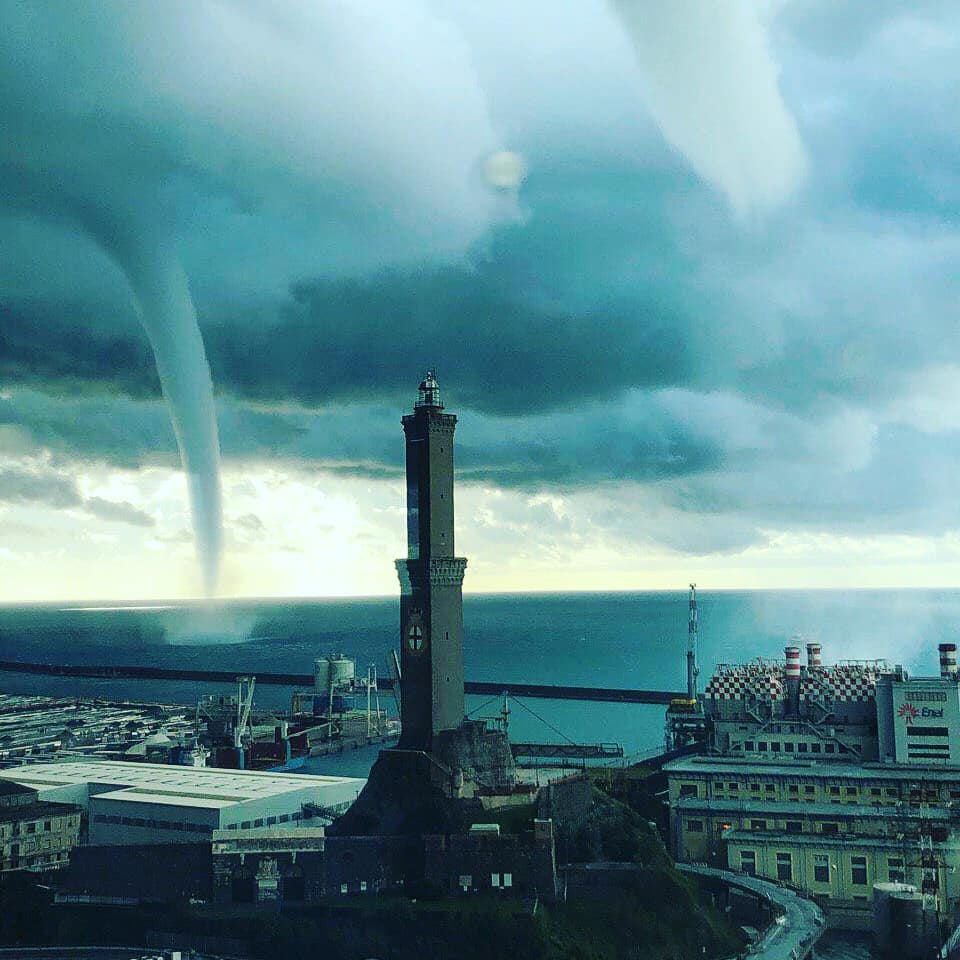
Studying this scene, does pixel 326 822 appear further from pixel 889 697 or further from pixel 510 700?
pixel 510 700

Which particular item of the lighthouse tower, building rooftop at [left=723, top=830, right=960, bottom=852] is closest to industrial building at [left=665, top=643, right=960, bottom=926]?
building rooftop at [left=723, top=830, right=960, bottom=852]

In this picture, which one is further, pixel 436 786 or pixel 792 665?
pixel 792 665

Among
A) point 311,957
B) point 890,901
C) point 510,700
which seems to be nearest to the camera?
point 311,957

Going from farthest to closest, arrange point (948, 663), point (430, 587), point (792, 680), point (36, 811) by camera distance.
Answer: point (792, 680) → point (948, 663) → point (36, 811) → point (430, 587)

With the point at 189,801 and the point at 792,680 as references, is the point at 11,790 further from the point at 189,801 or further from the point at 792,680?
the point at 792,680

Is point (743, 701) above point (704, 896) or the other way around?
above

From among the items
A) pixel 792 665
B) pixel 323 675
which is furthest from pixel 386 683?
pixel 792 665

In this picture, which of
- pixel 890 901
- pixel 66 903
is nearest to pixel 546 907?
pixel 890 901

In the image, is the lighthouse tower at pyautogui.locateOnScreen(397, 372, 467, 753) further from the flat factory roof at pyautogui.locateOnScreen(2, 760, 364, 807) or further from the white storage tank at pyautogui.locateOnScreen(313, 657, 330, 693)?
the white storage tank at pyautogui.locateOnScreen(313, 657, 330, 693)
